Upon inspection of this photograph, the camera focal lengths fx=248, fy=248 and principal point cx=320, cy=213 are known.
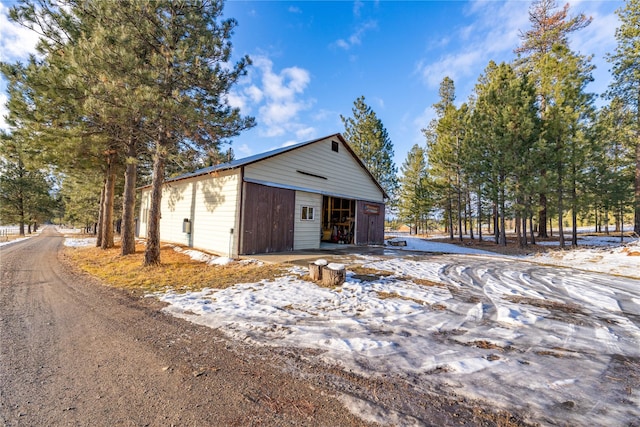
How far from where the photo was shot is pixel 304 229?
1150 centimetres

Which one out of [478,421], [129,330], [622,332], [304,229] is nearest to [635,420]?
[478,421]

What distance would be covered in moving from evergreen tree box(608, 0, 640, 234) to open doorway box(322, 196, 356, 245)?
53.9 feet

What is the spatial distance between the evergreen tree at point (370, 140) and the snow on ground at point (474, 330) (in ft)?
60.4

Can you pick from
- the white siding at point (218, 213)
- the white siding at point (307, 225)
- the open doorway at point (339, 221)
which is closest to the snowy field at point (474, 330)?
the white siding at point (218, 213)

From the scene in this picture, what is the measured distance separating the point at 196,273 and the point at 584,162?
68.4 ft

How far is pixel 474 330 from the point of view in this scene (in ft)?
11.6

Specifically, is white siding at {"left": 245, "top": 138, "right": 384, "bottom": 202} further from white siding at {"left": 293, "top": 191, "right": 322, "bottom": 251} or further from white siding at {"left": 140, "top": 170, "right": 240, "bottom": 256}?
white siding at {"left": 140, "top": 170, "right": 240, "bottom": 256}

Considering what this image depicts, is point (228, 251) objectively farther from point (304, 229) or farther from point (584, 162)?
point (584, 162)

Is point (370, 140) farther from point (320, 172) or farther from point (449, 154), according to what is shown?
point (320, 172)

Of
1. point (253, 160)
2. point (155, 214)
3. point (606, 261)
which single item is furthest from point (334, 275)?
point (606, 261)

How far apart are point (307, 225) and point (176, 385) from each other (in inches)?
369

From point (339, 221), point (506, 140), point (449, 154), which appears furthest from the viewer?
point (449, 154)

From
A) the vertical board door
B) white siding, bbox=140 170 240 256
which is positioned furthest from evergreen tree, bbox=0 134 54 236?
the vertical board door

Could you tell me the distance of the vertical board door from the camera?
46.6 ft
